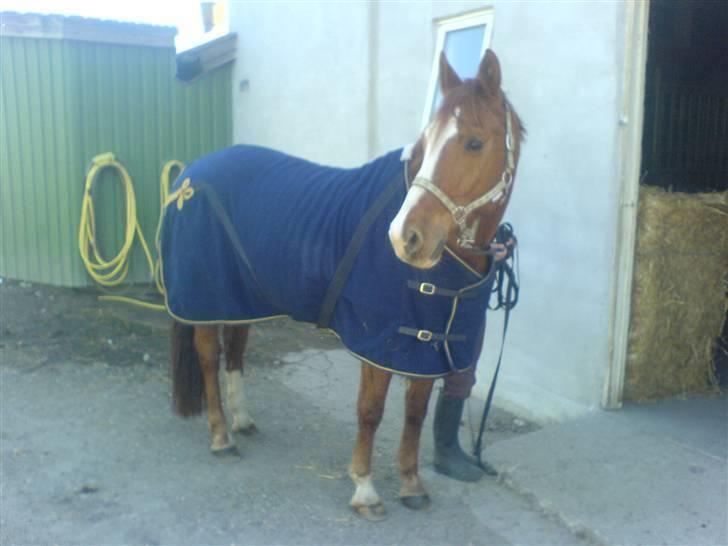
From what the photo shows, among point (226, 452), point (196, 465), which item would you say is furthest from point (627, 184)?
point (196, 465)

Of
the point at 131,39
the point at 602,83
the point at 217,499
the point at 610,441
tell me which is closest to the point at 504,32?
the point at 602,83

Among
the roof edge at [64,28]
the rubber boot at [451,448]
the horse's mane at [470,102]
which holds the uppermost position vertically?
the roof edge at [64,28]

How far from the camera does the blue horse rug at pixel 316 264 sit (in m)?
3.03

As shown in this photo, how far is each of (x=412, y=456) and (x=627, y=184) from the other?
1.80m

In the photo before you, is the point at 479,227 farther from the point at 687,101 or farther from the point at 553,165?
the point at 687,101

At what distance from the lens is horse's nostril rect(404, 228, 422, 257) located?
2547mm

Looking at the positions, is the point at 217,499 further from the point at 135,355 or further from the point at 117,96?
the point at 117,96

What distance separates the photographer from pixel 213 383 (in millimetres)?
4066

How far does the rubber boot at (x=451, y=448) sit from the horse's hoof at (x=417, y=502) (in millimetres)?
324

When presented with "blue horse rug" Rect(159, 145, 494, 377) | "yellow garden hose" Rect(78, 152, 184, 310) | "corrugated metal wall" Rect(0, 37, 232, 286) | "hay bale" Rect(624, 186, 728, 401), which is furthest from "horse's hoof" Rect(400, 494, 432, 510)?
"corrugated metal wall" Rect(0, 37, 232, 286)

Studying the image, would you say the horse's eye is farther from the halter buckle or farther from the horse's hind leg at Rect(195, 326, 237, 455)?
the horse's hind leg at Rect(195, 326, 237, 455)

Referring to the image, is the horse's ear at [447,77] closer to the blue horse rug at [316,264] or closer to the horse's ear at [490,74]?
the horse's ear at [490,74]

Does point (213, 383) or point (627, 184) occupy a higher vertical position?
point (627, 184)

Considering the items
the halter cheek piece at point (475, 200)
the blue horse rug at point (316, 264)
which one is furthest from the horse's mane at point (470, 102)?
the blue horse rug at point (316, 264)
